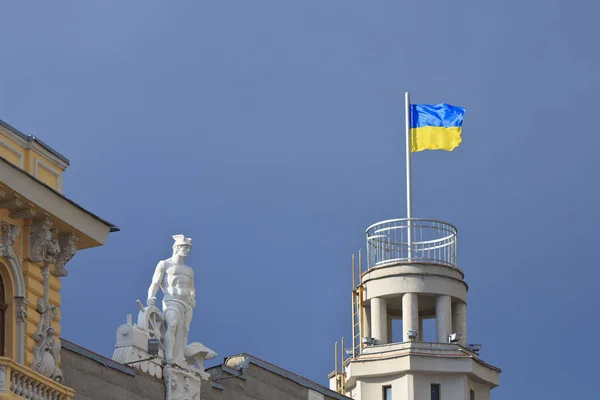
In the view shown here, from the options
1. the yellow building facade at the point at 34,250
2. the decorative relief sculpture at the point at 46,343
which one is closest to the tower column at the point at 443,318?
the yellow building facade at the point at 34,250

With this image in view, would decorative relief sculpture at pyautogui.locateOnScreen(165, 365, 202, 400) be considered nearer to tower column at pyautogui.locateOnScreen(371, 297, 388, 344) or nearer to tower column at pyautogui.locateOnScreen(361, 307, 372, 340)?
tower column at pyautogui.locateOnScreen(371, 297, 388, 344)

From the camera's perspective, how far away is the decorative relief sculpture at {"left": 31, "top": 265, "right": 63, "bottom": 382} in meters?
47.7

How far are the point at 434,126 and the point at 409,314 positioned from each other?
358 inches

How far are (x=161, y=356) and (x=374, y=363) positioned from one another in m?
17.1

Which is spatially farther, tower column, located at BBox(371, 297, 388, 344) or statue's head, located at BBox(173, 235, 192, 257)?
tower column, located at BBox(371, 297, 388, 344)

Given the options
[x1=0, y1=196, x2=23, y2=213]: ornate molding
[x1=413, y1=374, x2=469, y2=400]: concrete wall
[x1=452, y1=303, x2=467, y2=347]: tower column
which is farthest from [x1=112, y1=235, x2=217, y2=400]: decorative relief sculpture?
[x1=452, y1=303, x2=467, y2=347]: tower column

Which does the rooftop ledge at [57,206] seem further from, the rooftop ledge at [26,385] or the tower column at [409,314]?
the tower column at [409,314]

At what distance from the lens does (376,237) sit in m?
75.7

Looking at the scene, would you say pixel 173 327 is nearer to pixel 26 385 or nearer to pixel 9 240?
pixel 9 240

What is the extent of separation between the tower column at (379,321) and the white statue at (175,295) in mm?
17041

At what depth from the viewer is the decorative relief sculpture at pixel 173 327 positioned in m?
56.4

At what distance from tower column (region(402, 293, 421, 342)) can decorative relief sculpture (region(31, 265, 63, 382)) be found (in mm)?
25876

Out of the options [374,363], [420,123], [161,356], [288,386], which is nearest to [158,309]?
[161,356]

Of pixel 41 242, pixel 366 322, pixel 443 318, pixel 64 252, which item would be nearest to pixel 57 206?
pixel 41 242
